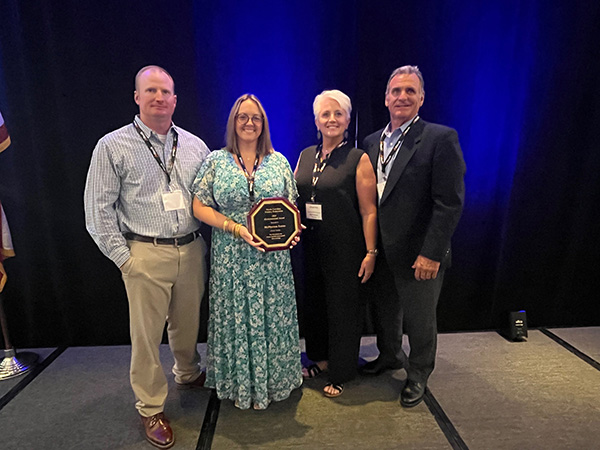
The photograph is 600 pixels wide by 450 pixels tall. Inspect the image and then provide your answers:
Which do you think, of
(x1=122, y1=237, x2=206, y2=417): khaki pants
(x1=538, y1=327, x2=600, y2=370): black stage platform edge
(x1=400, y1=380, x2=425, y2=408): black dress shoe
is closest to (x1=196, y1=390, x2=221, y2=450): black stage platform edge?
(x1=122, y1=237, x2=206, y2=417): khaki pants

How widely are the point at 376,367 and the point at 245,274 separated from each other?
3.78 ft

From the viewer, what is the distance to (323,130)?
2012mm

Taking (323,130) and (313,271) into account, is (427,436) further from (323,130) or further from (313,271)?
(323,130)

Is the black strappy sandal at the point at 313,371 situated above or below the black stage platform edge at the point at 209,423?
above

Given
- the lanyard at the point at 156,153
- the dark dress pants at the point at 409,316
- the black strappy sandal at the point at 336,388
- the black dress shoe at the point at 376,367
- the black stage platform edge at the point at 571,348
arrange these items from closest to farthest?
the lanyard at the point at 156,153 < the dark dress pants at the point at 409,316 < the black strappy sandal at the point at 336,388 < the black dress shoe at the point at 376,367 < the black stage platform edge at the point at 571,348

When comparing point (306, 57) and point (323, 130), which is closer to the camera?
point (323, 130)

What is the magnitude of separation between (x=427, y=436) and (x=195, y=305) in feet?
4.53

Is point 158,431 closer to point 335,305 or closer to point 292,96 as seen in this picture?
point 335,305

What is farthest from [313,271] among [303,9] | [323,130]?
[303,9]

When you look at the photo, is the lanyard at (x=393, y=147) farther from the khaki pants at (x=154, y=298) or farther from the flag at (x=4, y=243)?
the flag at (x=4, y=243)

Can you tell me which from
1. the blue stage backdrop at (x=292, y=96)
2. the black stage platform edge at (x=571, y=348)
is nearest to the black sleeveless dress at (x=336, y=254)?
the blue stage backdrop at (x=292, y=96)

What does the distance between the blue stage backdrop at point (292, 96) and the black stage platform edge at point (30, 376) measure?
0.48 ft

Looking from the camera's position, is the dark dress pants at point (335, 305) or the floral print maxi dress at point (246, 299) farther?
the dark dress pants at point (335, 305)

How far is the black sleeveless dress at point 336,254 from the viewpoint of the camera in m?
1.99
